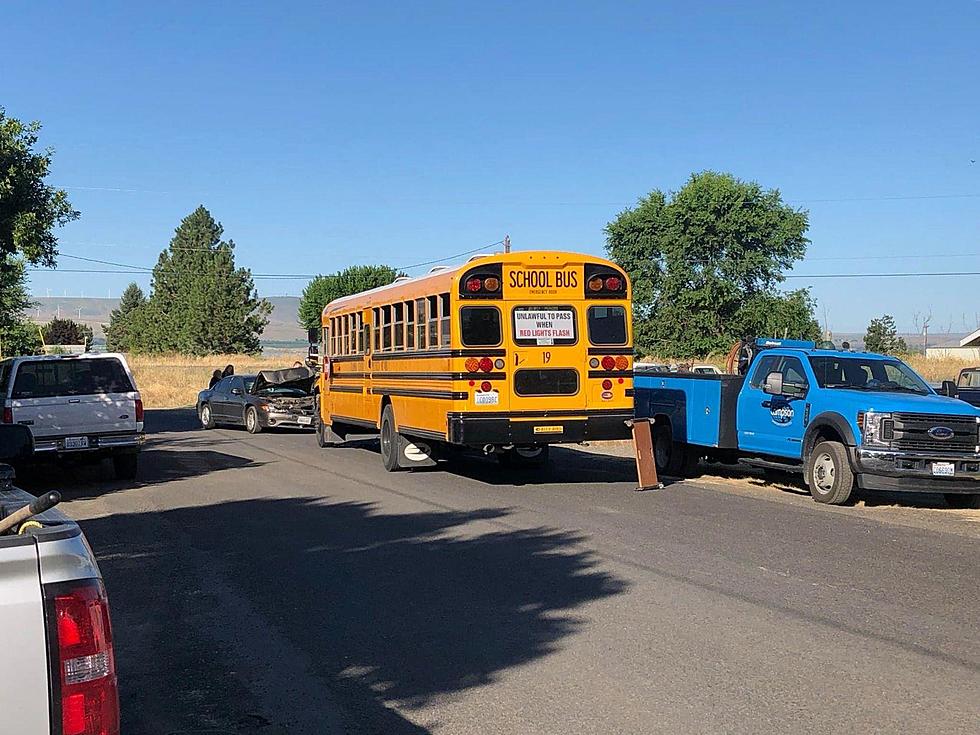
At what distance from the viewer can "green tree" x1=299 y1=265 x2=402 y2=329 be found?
106 m

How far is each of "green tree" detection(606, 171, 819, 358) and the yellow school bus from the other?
159 feet

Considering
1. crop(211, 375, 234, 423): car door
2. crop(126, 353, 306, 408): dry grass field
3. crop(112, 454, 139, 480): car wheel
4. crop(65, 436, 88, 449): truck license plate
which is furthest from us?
crop(126, 353, 306, 408): dry grass field

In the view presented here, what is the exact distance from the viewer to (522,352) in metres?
15.7

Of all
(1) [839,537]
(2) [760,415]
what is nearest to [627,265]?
(2) [760,415]

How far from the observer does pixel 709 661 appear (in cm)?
658

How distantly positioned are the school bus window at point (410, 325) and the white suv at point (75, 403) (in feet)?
13.4

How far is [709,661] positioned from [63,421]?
39.0 ft

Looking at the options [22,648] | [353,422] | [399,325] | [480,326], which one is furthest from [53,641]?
[353,422]

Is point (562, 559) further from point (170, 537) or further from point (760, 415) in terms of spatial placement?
point (760, 415)

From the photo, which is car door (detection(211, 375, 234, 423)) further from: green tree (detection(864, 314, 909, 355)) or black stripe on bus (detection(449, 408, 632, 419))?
green tree (detection(864, 314, 909, 355))

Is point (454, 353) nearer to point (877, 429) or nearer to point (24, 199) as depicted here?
point (877, 429)

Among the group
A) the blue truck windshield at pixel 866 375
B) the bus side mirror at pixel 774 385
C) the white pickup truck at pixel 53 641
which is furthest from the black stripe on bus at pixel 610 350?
the white pickup truck at pixel 53 641

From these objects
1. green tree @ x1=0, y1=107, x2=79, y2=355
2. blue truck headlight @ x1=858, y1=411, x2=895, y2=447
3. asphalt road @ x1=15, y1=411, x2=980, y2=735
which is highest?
green tree @ x1=0, y1=107, x2=79, y2=355

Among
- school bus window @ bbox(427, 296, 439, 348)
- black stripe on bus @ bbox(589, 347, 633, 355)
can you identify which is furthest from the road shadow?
Answer: black stripe on bus @ bbox(589, 347, 633, 355)
